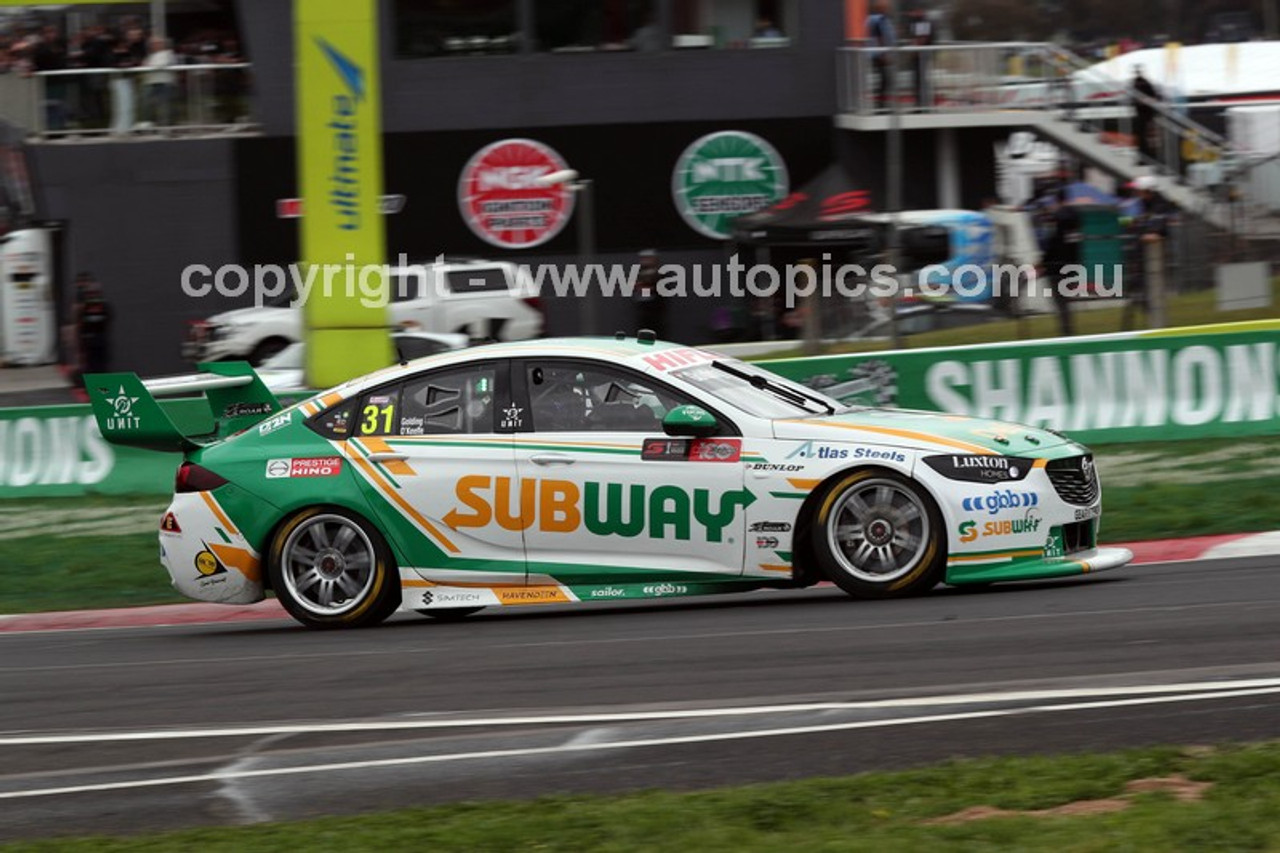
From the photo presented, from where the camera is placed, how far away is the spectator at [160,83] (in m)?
31.1

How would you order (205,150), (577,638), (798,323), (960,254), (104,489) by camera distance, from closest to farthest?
(577,638)
(104,489)
(798,323)
(960,254)
(205,150)

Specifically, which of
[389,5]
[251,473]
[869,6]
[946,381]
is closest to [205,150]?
[389,5]


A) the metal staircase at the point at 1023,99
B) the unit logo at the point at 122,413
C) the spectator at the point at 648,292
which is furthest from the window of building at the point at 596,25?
the unit logo at the point at 122,413

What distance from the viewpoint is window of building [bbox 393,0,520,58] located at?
109 ft

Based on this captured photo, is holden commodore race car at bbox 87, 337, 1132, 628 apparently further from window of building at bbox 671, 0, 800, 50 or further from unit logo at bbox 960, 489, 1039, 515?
window of building at bbox 671, 0, 800, 50

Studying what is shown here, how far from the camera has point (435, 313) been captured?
2848 cm

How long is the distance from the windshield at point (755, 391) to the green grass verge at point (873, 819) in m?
4.21

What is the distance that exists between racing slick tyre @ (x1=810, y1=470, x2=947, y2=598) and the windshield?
64 centimetres

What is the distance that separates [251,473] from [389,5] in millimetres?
23951

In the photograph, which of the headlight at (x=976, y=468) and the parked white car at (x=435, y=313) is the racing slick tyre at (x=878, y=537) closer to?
the headlight at (x=976, y=468)

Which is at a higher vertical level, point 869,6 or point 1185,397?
point 869,6

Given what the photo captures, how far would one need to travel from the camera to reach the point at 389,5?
109 feet

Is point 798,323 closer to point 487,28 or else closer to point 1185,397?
point 1185,397

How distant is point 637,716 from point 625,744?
44 centimetres
